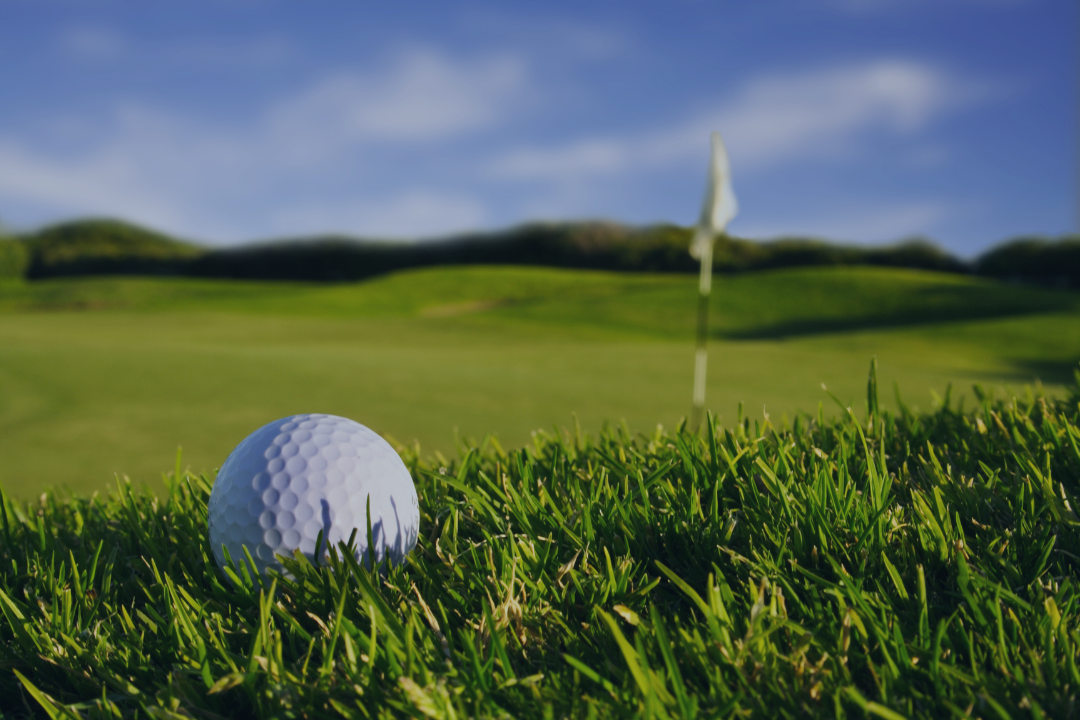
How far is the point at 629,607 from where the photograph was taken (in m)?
1.47

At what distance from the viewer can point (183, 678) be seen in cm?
129

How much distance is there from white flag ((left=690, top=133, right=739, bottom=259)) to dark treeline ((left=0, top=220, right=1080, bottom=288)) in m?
36.1

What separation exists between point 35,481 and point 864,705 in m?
3.81

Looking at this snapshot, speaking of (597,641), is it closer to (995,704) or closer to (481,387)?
(995,704)

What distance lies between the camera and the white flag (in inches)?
138

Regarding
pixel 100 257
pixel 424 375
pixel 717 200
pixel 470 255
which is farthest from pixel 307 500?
pixel 100 257

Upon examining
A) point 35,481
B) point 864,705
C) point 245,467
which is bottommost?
point 35,481

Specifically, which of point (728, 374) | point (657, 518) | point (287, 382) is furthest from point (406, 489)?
point (728, 374)

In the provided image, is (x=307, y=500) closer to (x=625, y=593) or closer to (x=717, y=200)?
(x=625, y=593)

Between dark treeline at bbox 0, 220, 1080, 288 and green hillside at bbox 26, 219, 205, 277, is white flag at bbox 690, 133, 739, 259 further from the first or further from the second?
green hillside at bbox 26, 219, 205, 277

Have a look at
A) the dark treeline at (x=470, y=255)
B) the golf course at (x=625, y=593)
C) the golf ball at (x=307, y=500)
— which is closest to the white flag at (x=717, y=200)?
the golf course at (x=625, y=593)

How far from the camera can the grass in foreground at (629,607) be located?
1.17 metres

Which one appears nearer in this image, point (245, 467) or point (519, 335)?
point (245, 467)

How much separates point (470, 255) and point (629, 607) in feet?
153
